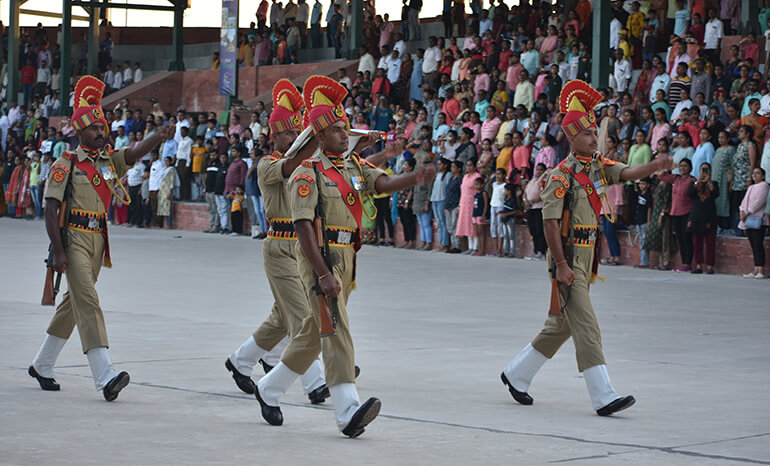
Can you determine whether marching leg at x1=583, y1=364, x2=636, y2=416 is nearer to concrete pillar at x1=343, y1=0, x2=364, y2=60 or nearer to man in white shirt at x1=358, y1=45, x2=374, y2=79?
man in white shirt at x1=358, y1=45, x2=374, y2=79

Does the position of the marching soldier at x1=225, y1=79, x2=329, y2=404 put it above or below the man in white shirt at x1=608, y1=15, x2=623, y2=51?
below

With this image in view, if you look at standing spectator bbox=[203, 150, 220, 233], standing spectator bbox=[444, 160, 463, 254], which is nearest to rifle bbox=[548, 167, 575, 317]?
standing spectator bbox=[444, 160, 463, 254]

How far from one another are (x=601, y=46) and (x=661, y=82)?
1.38m

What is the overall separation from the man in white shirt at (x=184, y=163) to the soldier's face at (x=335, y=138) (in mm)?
22177

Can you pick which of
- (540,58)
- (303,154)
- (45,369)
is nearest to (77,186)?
(45,369)

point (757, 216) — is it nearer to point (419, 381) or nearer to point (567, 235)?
point (419, 381)

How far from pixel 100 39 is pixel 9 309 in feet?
106

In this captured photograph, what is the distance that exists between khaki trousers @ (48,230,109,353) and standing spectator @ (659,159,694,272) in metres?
11.9

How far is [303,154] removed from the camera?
7262 mm

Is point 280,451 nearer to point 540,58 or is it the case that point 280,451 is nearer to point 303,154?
point 303,154

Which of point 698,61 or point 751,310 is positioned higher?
point 698,61

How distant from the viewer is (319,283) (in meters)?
6.58

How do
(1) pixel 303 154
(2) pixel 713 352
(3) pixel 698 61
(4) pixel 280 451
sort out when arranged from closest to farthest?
(4) pixel 280 451 < (1) pixel 303 154 < (2) pixel 713 352 < (3) pixel 698 61

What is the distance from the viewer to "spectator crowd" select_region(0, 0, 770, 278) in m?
18.5
